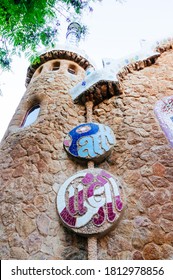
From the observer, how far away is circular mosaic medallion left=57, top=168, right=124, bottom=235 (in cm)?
389

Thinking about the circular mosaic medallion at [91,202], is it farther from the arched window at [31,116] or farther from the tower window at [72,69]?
the tower window at [72,69]

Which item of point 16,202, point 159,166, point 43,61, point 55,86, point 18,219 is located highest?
point 43,61

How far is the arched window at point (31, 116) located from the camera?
6245 mm

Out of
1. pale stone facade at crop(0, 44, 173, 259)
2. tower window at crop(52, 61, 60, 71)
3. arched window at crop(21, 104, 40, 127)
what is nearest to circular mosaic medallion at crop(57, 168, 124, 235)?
pale stone facade at crop(0, 44, 173, 259)

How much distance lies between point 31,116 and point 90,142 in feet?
6.74

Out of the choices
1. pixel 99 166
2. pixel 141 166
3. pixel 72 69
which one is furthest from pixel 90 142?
pixel 72 69

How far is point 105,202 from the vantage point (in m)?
4.09

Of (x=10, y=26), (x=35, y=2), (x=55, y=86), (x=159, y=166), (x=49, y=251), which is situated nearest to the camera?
(x=35, y=2)

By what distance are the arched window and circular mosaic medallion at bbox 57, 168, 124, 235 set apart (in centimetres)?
223

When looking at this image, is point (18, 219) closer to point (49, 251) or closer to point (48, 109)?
point (49, 251)

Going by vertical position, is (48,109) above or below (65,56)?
below

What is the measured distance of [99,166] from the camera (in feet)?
16.4

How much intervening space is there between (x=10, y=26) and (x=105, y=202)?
2682 mm

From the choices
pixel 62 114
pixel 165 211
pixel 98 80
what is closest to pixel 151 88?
pixel 98 80
